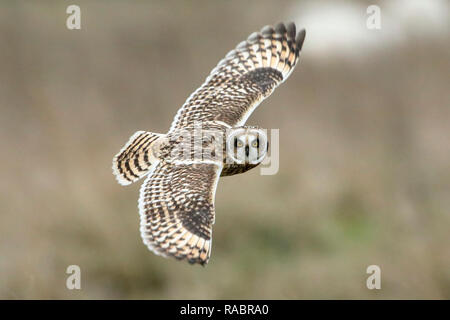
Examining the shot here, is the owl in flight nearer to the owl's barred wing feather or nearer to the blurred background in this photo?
the owl's barred wing feather

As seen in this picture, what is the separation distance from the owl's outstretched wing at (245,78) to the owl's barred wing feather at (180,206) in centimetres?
54

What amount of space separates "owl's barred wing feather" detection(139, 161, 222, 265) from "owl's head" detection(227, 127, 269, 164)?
0.41 ft

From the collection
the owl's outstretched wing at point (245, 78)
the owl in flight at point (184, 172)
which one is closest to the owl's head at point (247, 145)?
the owl in flight at point (184, 172)

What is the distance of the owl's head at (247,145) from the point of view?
3.42 m

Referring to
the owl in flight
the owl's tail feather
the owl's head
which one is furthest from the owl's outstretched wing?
the owl's head

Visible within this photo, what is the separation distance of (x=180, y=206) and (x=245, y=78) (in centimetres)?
139

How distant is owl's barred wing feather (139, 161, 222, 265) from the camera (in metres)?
3.53

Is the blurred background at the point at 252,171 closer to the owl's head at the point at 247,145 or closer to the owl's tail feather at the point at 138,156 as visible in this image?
the owl's tail feather at the point at 138,156

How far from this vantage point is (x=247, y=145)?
11.5ft

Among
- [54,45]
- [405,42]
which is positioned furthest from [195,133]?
[405,42]

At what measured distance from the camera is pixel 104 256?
417 inches

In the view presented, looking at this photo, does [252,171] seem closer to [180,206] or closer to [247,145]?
[180,206]

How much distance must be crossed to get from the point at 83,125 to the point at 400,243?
5.24 m

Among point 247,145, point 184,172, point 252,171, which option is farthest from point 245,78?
point 252,171
